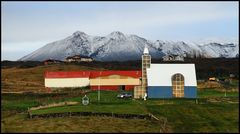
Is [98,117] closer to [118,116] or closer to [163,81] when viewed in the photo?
[118,116]

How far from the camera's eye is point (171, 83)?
76.3m

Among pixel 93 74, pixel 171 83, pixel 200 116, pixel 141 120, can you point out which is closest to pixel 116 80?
pixel 93 74

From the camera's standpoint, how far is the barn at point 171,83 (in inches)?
2970

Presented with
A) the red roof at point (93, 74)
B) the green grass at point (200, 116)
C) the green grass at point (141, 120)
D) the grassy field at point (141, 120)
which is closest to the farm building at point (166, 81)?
the grassy field at point (141, 120)

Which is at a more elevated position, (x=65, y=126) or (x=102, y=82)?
(x=102, y=82)

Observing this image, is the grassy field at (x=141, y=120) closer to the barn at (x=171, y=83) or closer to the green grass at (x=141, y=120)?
the green grass at (x=141, y=120)

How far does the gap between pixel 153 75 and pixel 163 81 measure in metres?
2.11

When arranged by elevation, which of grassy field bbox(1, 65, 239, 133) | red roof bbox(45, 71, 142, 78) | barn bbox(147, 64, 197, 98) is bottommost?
grassy field bbox(1, 65, 239, 133)

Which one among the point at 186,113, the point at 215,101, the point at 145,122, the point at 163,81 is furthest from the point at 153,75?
the point at 145,122

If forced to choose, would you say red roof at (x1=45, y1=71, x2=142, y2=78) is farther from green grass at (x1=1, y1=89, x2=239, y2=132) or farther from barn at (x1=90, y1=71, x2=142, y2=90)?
green grass at (x1=1, y1=89, x2=239, y2=132)

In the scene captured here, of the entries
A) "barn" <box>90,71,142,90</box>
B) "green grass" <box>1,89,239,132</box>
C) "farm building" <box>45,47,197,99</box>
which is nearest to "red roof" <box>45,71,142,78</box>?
"barn" <box>90,71,142,90</box>

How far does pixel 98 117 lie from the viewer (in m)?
50.6

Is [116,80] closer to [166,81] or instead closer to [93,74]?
[93,74]

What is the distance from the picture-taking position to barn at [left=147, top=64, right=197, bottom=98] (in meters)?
75.4
